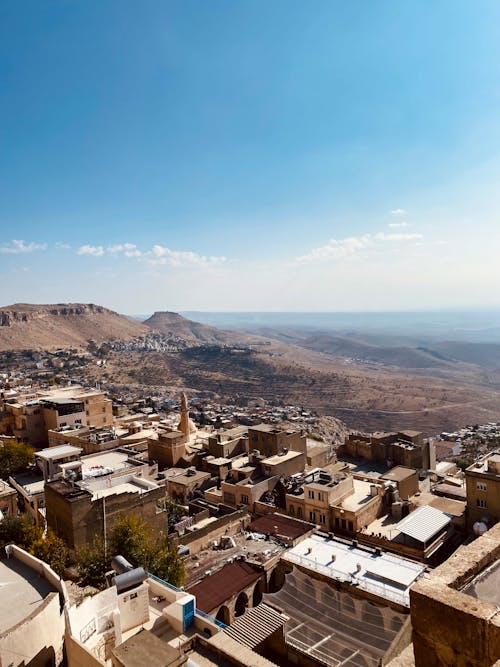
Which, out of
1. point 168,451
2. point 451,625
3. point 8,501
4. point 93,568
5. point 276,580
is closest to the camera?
point 451,625

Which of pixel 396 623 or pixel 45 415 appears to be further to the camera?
pixel 45 415

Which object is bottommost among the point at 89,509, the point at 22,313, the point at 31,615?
the point at 89,509

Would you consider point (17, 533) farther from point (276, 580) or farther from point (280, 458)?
point (280, 458)

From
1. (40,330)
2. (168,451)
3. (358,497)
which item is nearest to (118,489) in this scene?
(168,451)

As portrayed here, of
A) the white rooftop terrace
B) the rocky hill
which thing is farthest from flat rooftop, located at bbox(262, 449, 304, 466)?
the rocky hill

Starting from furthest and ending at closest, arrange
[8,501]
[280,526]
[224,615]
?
[280,526] → [8,501] → [224,615]

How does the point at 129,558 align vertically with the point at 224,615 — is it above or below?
above

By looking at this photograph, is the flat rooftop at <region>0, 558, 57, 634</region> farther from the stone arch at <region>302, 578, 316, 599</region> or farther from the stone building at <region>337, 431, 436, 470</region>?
the stone building at <region>337, 431, 436, 470</region>
